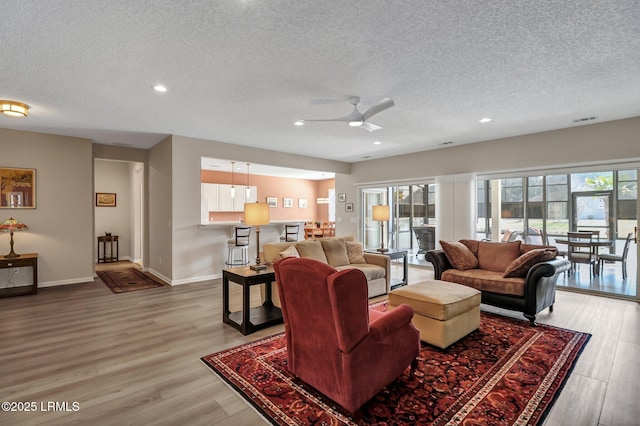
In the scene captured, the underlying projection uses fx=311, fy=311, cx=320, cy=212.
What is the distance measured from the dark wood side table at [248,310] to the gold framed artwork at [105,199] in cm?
626

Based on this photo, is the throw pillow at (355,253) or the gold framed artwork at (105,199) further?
the gold framed artwork at (105,199)

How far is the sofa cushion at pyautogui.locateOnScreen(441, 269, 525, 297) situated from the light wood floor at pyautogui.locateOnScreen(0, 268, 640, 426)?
0.52m

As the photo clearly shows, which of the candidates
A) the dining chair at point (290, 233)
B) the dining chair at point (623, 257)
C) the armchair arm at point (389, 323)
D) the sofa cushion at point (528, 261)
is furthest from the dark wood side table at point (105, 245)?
the dining chair at point (623, 257)

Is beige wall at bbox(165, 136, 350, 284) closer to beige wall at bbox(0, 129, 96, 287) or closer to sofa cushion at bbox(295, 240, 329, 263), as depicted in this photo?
beige wall at bbox(0, 129, 96, 287)

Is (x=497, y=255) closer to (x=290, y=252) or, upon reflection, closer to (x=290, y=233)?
(x=290, y=252)

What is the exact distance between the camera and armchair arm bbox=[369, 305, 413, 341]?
201cm

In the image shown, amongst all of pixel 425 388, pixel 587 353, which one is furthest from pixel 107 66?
pixel 587 353

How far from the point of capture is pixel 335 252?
4.79 meters

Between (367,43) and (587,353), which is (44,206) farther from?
(587,353)

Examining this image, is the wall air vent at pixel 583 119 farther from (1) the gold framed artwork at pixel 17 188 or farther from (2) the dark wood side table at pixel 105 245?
(2) the dark wood side table at pixel 105 245

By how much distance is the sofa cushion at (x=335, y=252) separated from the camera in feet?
15.5

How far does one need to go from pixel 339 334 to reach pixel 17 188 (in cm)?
618

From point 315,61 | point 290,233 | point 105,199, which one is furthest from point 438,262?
point 105,199

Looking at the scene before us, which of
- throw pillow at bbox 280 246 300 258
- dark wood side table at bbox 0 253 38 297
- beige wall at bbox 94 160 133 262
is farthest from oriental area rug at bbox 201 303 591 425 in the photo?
beige wall at bbox 94 160 133 262
